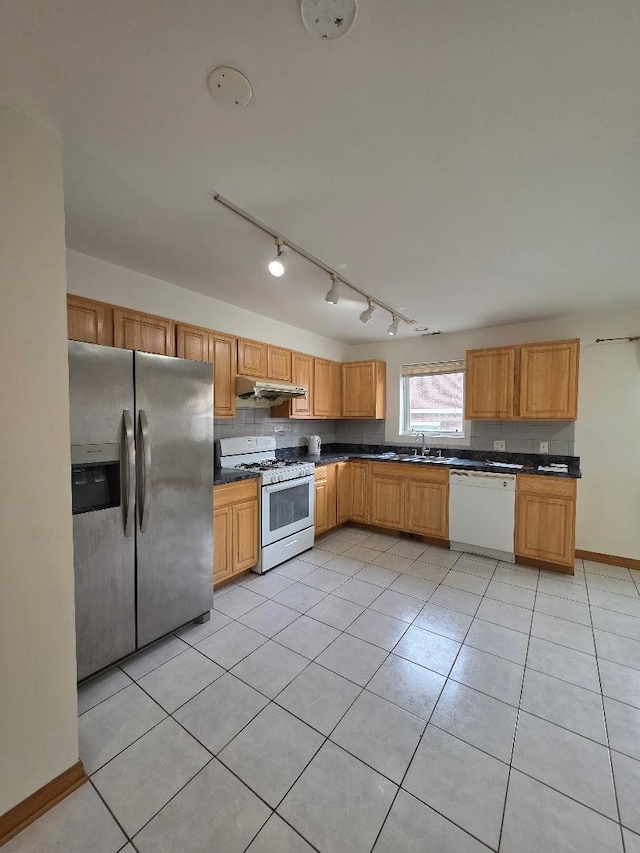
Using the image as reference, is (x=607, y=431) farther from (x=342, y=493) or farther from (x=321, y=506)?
(x=321, y=506)

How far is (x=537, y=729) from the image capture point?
1571 mm

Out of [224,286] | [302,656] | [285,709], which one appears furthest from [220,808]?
[224,286]

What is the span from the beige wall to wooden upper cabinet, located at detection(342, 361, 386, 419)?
3678mm

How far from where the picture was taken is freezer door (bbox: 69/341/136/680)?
172cm

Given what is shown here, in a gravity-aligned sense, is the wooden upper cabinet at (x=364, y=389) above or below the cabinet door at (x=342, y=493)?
above

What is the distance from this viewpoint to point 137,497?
6.42 feet

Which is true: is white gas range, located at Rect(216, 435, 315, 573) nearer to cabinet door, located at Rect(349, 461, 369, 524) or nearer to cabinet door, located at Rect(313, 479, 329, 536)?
cabinet door, located at Rect(313, 479, 329, 536)

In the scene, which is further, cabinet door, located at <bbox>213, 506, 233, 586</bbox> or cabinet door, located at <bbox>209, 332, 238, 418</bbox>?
cabinet door, located at <bbox>209, 332, 238, 418</bbox>

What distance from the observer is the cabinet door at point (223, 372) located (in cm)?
299

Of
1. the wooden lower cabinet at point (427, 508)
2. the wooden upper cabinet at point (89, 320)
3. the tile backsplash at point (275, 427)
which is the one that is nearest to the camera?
the wooden upper cabinet at point (89, 320)

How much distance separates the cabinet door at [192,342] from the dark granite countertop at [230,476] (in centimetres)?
97

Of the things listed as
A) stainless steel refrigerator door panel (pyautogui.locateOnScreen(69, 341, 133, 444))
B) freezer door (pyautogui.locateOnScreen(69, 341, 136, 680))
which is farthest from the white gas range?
stainless steel refrigerator door panel (pyautogui.locateOnScreen(69, 341, 133, 444))

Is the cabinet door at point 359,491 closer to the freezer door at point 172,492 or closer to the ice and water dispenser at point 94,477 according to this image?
the freezer door at point 172,492

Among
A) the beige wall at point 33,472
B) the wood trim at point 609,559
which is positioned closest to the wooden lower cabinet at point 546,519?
the wood trim at point 609,559
